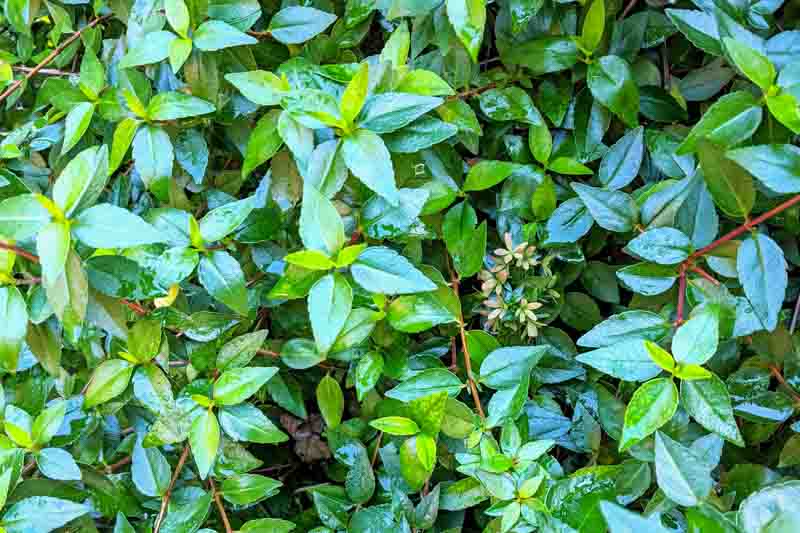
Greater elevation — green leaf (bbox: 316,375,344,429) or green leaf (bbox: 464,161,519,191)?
green leaf (bbox: 464,161,519,191)

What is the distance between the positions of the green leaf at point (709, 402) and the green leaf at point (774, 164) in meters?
0.24

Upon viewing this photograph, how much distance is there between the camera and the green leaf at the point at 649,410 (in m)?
0.76

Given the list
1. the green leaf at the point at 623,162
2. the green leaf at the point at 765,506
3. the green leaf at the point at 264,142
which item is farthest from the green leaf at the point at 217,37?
the green leaf at the point at 765,506

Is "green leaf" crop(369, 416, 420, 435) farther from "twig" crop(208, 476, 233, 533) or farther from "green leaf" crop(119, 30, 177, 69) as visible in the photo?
"green leaf" crop(119, 30, 177, 69)

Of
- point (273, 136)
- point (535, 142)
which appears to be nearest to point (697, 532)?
point (535, 142)

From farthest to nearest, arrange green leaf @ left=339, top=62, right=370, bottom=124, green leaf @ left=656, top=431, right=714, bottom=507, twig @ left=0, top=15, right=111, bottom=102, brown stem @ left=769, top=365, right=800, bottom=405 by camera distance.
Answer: twig @ left=0, top=15, right=111, bottom=102
brown stem @ left=769, top=365, right=800, bottom=405
green leaf @ left=339, top=62, right=370, bottom=124
green leaf @ left=656, top=431, right=714, bottom=507

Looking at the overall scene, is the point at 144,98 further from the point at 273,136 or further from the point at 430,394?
the point at 430,394

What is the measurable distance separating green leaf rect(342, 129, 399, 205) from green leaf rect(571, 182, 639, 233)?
0.92 feet

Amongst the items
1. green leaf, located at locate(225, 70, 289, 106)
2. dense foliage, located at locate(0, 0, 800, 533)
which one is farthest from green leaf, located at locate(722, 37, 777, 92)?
green leaf, located at locate(225, 70, 289, 106)

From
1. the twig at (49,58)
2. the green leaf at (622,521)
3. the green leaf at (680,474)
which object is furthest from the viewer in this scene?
the twig at (49,58)

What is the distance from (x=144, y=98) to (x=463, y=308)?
60 centimetres

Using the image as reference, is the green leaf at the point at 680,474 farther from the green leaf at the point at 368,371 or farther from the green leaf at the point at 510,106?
the green leaf at the point at 510,106

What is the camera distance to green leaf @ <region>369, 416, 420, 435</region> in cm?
89

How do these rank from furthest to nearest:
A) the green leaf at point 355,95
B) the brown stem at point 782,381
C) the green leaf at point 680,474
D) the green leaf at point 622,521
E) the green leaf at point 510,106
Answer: the green leaf at point 510,106, the brown stem at point 782,381, the green leaf at point 355,95, the green leaf at point 680,474, the green leaf at point 622,521
